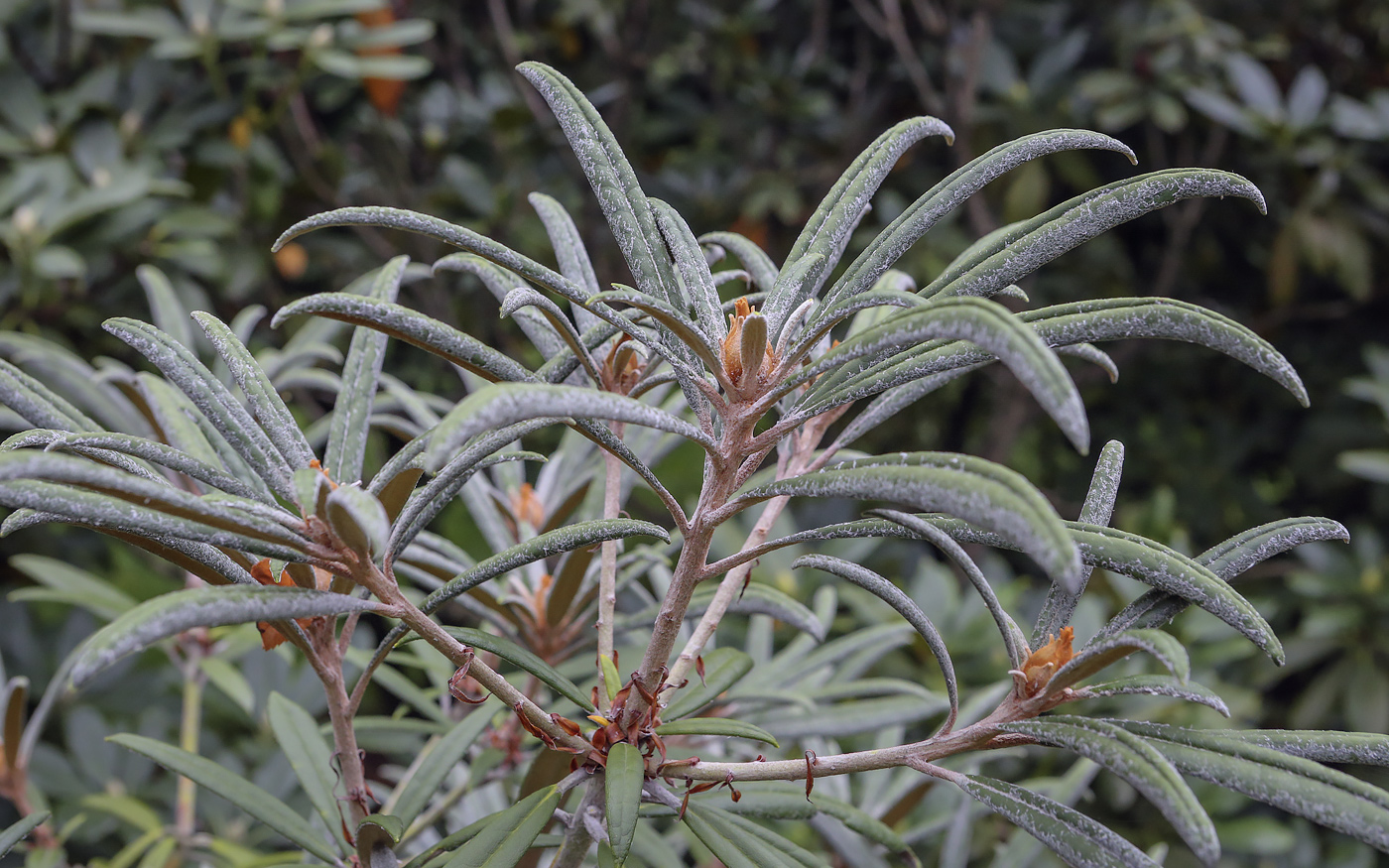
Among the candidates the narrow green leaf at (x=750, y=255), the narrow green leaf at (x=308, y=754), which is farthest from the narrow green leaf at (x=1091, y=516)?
the narrow green leaf at (x=308, y=754)

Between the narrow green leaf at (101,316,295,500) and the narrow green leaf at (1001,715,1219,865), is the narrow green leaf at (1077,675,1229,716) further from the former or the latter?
the narrow green leaf at (101,316,295,500)

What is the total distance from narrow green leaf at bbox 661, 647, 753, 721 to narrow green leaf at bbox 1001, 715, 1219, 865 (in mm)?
190

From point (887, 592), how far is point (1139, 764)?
15 cm

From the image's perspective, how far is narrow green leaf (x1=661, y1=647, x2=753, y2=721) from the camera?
602 mm

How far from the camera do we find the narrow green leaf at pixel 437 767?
63 centimetres

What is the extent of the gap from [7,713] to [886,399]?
2.62 feet

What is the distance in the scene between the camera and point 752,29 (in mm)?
2287

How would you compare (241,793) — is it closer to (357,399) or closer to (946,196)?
(357,399)

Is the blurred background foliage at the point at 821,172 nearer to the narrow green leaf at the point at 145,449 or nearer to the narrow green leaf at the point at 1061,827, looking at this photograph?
the narrow green leaf at the point at 1061,827

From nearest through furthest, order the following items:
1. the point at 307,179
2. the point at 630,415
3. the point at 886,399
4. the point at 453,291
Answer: the point at 630,415 → the point at 886,399 → the point at 307,179 → the point at 453,291

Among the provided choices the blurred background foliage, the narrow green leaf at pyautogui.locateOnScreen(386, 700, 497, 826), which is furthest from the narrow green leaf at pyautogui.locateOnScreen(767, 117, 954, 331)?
the blurred background foliage

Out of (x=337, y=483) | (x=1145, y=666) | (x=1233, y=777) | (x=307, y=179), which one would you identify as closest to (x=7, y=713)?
(x=337, y=483)

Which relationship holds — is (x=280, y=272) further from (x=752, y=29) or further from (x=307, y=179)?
(x=752, y=29)

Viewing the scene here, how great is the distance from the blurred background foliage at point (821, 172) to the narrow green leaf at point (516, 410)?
1249 mm
